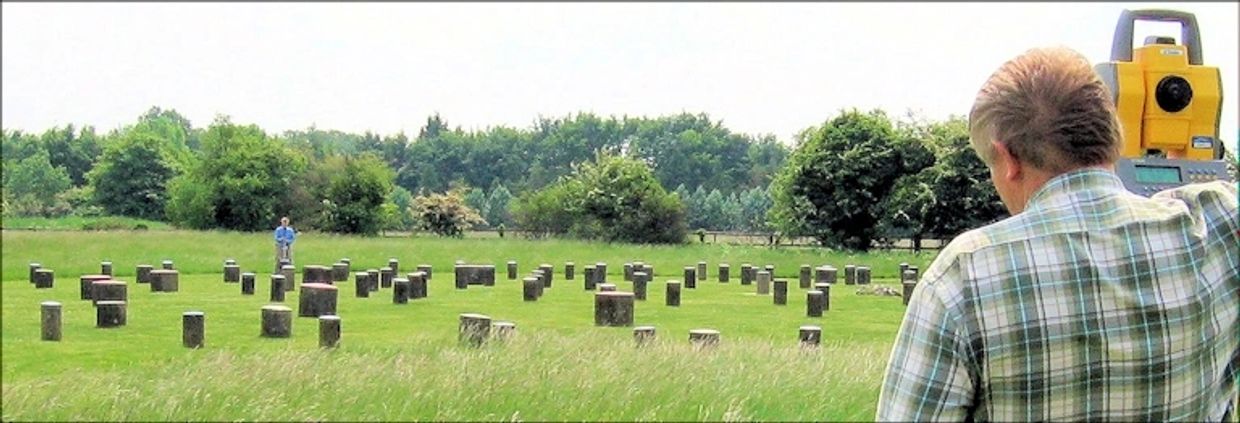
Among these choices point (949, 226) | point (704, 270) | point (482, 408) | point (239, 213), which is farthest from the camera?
point (949, 226)

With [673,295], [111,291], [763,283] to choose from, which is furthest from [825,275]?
[111,291]

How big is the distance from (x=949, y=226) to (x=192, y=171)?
92.1 feet

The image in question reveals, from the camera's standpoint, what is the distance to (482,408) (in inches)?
233

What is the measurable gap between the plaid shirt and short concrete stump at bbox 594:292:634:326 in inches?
567

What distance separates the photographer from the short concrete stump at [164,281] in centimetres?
2125

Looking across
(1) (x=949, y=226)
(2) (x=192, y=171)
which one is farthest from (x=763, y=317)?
(1) (x=949, y=226)

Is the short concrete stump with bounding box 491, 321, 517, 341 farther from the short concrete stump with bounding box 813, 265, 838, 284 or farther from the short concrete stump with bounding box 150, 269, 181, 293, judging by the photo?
the short concrete stump with bounding box 813, 265, 838, 284

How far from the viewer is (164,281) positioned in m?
21.4

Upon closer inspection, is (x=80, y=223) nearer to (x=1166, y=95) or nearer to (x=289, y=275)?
(x=1166, y=95)

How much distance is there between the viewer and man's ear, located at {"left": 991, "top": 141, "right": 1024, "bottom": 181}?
8.43 ft

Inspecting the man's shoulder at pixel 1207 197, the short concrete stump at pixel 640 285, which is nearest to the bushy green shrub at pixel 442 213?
the short concrete stump at pixel 640 285

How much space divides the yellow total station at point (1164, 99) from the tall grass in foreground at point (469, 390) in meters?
1.93

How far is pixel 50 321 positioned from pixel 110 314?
4.83ft

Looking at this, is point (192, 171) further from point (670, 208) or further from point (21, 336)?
point (670, 208)
